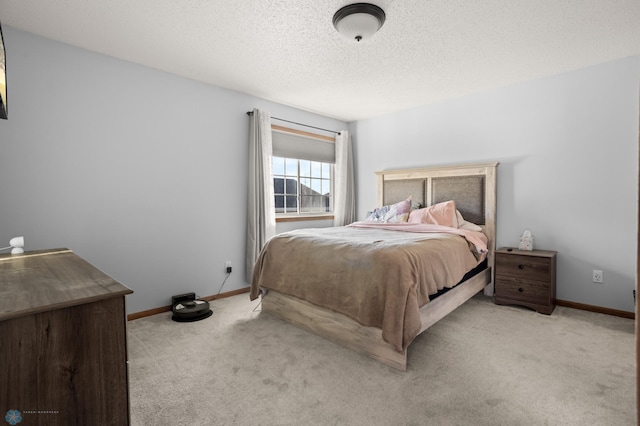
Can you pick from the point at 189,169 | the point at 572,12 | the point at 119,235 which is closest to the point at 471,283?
the point at 572,12

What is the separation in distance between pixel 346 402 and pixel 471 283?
2.00m

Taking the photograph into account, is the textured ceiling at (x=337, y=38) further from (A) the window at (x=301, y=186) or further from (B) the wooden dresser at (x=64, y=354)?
(B) the wooden dresser at (x=64, y=354)

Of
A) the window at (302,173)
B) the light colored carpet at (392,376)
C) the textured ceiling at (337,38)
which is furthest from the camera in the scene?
the window at (302,173)

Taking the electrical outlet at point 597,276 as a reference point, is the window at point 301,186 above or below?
above

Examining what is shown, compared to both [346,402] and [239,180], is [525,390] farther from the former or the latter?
[239,180]

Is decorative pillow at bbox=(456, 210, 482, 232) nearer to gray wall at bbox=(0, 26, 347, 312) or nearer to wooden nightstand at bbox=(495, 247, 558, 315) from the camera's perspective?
Answer: wooden nightstand at bbox=(495, 247, 558, 315)

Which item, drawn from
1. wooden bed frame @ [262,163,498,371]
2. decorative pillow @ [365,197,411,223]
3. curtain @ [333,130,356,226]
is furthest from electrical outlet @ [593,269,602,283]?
curtain @ [333,130,356,226]

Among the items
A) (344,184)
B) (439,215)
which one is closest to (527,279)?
(439,215)

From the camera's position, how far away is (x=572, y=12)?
2.17m

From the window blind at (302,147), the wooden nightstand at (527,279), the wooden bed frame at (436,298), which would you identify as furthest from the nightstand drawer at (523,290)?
the window blind at (302,147)

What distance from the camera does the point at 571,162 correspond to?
314 centimetres

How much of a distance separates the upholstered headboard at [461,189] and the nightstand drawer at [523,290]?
39cm

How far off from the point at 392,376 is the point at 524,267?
2.00 meters

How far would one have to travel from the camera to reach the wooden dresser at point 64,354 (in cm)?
86
